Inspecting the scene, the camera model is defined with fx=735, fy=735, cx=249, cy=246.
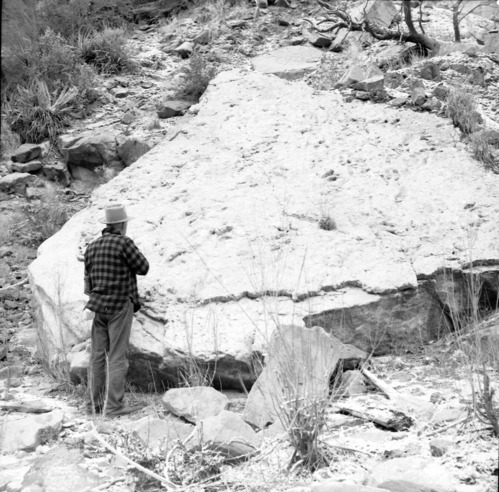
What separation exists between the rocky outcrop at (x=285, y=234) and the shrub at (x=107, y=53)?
301 centimetres

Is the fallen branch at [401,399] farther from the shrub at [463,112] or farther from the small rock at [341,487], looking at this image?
the shrub at [463,112]

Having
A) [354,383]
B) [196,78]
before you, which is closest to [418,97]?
[196,78]

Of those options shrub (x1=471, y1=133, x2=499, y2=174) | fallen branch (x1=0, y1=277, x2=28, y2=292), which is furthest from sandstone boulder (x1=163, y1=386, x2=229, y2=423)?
shrub (x1=471, y1=133, x2=499, y2=174)

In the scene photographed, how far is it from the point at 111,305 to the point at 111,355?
346 millimetres

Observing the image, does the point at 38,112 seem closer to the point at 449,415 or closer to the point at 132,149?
the point at 132,149

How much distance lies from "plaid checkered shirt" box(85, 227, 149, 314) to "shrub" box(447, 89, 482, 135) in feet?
11.7

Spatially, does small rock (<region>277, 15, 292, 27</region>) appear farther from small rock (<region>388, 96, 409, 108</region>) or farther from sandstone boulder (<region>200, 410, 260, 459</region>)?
sandstone boulder (<region>200, 410, 260, 459</region>)

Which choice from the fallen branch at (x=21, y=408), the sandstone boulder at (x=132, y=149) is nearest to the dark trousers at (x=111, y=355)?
the fallen branch at (x=21, y=408)

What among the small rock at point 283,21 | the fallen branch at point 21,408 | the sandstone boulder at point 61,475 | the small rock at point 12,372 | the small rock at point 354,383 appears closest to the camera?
the sandstone boulder at point 61,475

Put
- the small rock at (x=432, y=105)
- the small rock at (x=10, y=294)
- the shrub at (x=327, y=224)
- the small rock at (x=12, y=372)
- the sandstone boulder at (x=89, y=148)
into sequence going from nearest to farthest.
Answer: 1. the small rock at (x=12, y=372)
2. the shrub at (x=327, y=224)
3. the small rock at (x=10, y=294)
4. the small rock at (x=432, y=105)
5. the sandstone boulder at (x=89, y=148)

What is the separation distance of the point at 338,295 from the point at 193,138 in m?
3.00

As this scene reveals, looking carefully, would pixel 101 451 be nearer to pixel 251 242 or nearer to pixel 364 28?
pixel 251 242

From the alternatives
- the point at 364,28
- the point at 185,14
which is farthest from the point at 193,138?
the point at 185,14

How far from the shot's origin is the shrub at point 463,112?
22.9ft
